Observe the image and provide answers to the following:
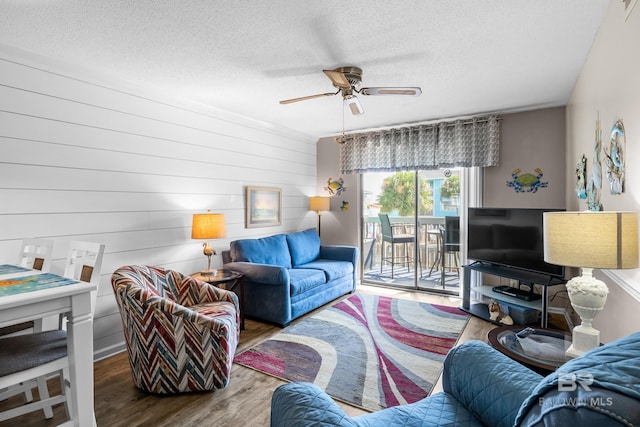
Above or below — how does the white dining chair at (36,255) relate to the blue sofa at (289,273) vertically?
above

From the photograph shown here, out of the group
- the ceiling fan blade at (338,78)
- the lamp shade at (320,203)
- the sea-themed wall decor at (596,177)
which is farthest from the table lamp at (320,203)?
the sea-themed wall decor at (596,177)

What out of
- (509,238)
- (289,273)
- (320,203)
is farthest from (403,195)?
(289,273)

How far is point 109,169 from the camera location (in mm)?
2920

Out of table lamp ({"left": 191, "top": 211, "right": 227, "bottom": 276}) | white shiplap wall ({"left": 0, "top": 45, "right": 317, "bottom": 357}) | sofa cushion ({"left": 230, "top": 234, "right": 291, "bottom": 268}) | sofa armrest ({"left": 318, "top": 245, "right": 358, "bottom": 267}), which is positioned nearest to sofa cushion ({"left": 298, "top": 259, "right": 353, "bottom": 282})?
sofa armrest ({"left": 318, "top": 245, "right": 358, "bottom": 267})

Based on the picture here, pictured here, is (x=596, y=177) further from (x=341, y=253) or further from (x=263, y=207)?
(x=263, y=207)

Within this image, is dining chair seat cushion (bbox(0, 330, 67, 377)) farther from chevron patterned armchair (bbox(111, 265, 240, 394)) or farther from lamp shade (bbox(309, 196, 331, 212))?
lamp shade (bbox(309, 196, 331, 212))

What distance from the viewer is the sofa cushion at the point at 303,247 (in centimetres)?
456

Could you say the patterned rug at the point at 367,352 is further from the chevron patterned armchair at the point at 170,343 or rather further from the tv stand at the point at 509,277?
the chevron patterned armchair at the point at 170,343

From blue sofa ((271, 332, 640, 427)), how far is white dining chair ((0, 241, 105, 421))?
1.25m

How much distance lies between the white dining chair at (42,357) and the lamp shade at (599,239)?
97.0 inches

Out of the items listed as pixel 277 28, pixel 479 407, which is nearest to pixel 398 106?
pixel 277 28

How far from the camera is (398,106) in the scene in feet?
12.6

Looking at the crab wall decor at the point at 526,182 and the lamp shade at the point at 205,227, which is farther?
the crab wall decor at the point at 526,182

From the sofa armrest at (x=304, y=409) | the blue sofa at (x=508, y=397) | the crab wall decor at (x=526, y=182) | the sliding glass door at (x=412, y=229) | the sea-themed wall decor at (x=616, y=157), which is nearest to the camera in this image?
the blue sofa at (x=508, y=397)
